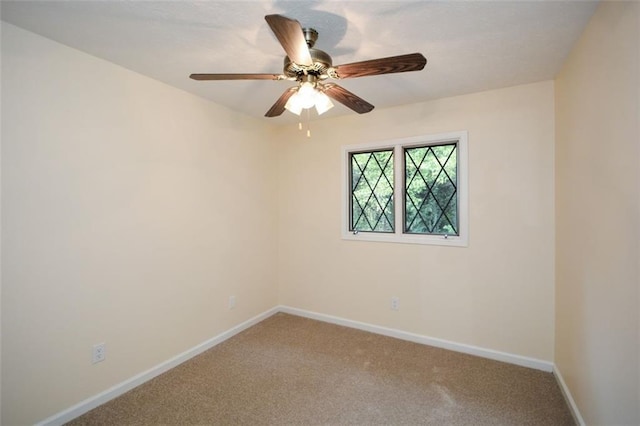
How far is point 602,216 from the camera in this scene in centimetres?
151

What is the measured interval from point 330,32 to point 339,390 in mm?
2419

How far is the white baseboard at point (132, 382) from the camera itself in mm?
1867

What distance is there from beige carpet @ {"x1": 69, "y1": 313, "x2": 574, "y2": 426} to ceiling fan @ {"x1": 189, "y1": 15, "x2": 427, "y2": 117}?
1.97 meters

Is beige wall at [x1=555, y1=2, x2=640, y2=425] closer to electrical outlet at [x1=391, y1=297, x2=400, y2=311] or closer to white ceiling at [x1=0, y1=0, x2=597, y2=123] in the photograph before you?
white ceiling at [x1=0, y1=0, x2=597, y2=123]

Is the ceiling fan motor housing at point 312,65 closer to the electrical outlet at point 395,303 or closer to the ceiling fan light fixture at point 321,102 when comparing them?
the ceiling fan light fixture at point 321,102

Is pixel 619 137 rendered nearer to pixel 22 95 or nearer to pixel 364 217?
pixel 364 217

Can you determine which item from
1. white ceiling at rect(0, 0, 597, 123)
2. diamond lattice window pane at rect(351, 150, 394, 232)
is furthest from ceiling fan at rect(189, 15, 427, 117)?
diamond lattice window pane at rect(351, 150, 394, 232)

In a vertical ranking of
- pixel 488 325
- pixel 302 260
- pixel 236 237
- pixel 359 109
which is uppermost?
pixel 359 109

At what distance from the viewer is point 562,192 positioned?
219cm

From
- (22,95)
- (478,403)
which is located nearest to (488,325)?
(478,403)

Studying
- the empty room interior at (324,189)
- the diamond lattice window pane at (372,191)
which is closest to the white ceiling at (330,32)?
the empty room interior at (324,189)

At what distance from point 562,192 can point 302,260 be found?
8.57 feet

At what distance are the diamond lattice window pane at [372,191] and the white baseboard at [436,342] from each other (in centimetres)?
106

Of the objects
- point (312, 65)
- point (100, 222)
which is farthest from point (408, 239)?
point (100, 222)
